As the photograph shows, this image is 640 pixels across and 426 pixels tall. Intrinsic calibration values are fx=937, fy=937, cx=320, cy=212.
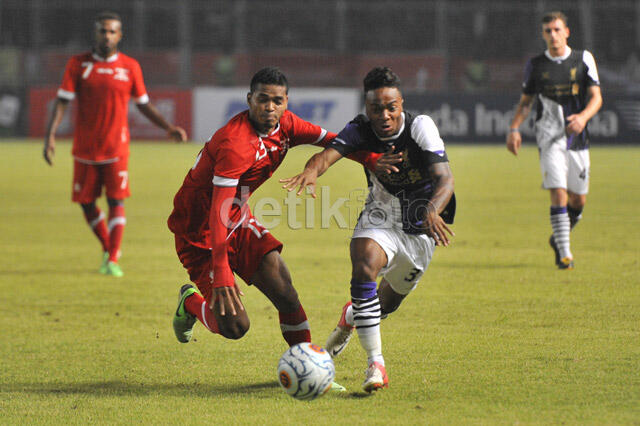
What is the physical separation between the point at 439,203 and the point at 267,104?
1.05m

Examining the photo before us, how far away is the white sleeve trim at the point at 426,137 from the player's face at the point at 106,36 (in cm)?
444

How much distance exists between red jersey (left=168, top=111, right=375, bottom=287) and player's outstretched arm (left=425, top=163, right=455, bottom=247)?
2.67 ft

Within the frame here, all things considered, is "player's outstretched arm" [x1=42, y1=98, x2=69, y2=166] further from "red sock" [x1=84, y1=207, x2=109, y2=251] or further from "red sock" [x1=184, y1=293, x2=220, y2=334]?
"red sock" [x1=184, y1=293, x2=220, y2=334]

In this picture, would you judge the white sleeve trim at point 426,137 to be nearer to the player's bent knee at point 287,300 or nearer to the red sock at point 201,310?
the player's bent knee at point 287,300

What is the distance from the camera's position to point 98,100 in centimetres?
910

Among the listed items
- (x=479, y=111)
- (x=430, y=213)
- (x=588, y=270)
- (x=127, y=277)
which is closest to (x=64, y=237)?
(x=127, y=277)

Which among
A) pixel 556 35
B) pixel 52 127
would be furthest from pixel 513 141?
pixel 52 127

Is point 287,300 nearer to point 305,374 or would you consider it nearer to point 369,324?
point 369,324

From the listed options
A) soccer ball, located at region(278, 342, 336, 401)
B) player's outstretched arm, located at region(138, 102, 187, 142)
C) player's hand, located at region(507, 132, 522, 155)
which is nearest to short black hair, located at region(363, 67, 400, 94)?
soccer ball, located at region(278, 342, 336, 401)

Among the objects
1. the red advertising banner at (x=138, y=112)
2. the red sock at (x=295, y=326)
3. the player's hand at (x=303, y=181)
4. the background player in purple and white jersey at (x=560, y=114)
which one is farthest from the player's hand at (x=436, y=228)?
the red advertising banner at (x=138, y=112)

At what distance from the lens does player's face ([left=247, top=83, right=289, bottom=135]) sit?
16.3 ft

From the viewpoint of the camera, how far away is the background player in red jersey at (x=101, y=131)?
899 cm

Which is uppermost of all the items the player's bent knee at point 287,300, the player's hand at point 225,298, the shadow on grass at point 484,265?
the player's hand at point 225,298

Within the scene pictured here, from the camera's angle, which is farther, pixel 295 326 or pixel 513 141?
pixel 513 141
